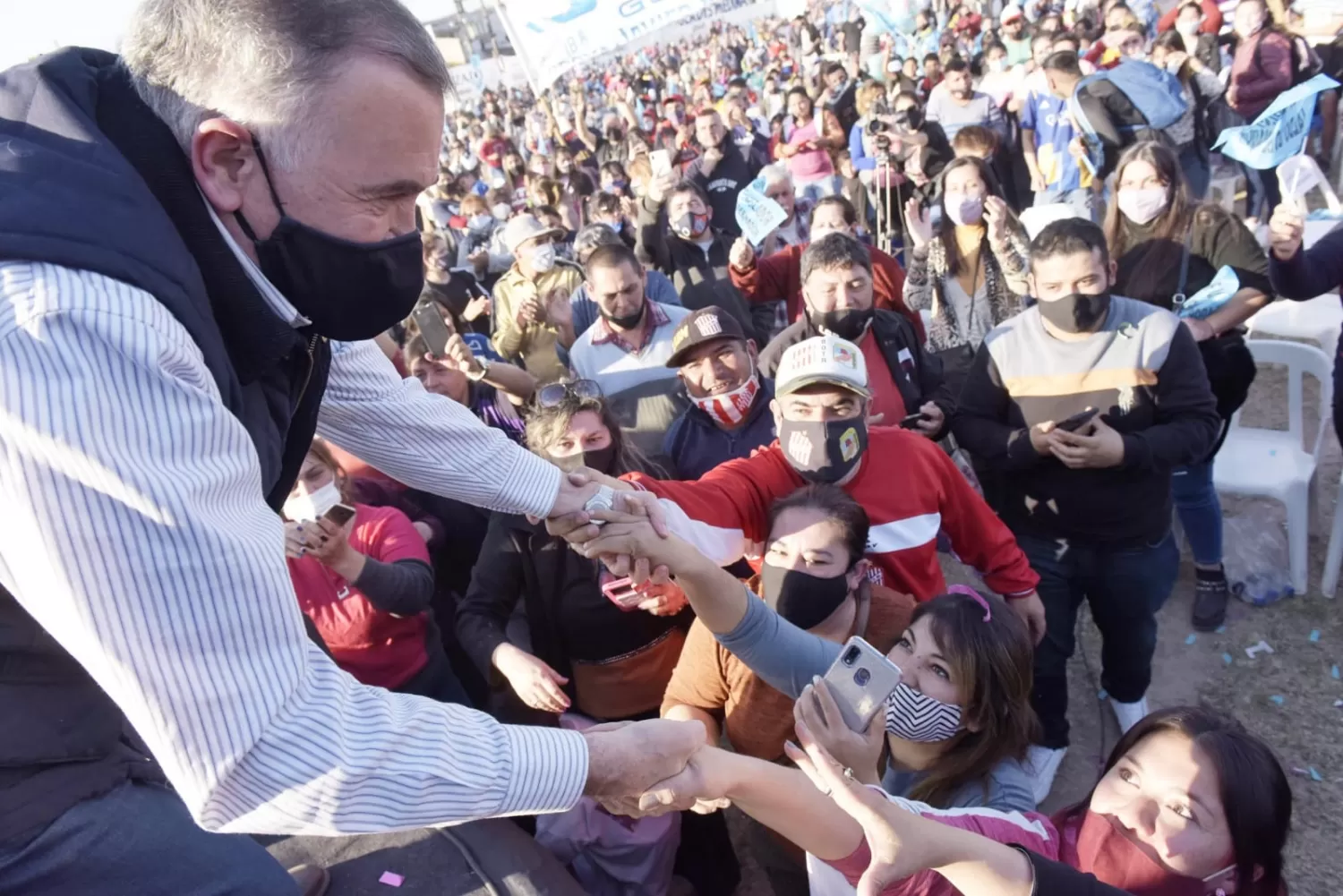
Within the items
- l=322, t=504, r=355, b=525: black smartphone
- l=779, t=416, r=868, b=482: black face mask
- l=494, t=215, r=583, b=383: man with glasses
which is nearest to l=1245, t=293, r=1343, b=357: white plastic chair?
l=779, t=416, r=868, b=482: black face mask

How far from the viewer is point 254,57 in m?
1.23

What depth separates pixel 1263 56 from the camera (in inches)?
277

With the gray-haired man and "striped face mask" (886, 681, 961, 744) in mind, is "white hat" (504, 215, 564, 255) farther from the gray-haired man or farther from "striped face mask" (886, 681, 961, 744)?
"striped face mask" (886, 681, 961, 744)

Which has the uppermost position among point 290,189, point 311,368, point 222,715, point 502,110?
point 290,189

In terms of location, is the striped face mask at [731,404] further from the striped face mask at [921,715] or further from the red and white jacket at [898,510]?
the striped face mask at [921,715]

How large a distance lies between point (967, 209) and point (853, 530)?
8.57ft

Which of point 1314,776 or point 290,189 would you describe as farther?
point 1314,776

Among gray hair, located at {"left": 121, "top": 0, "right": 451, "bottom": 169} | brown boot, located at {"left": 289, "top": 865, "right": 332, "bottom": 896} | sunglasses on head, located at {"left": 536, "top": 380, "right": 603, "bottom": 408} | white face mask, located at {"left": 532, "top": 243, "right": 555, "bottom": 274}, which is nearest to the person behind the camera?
gray hair, located at {"left": 121, "top": 0, "right": 451, "bottom": 169}

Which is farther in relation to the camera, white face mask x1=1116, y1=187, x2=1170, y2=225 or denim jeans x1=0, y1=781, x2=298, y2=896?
white face mask x1=1116, y1=187, x2=1170, y2=225

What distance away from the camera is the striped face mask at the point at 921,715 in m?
2.06

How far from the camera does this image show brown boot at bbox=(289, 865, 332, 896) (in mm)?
2215

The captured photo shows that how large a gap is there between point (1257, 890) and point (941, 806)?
66cm

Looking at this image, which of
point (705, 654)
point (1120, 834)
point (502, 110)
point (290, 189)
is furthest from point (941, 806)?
point (502, 110)

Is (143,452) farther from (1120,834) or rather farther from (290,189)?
(1120,834)
